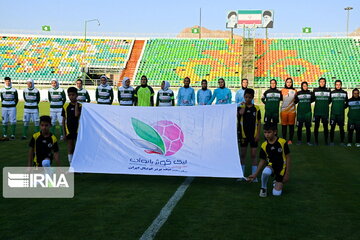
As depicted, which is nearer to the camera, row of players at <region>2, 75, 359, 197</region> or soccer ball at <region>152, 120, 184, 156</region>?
row of players at <region>2, 75, 359, 197</region>

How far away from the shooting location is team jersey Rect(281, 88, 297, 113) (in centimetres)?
1340

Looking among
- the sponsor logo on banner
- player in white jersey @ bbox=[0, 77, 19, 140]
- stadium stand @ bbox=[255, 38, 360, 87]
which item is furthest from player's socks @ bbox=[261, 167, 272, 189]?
stadium stand @ bbox=[255, 38, 360, 87]

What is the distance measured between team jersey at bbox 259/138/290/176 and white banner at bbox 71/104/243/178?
654mm

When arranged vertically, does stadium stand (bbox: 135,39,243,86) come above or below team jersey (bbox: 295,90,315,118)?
above

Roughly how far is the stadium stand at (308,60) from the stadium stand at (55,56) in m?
17.4

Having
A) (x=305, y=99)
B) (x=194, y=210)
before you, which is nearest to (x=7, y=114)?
(x=305, y=99)

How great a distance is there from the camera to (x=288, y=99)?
13.5 metres

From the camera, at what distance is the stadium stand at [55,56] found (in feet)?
168

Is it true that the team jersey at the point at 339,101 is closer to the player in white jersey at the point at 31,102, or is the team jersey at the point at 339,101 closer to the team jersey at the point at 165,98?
the team jersey at the point at 165,98

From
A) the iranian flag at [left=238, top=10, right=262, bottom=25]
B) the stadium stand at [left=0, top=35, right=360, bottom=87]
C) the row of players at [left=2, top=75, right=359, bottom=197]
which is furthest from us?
the iranian flag at [left=238, top=10, right=262, bottom=25]

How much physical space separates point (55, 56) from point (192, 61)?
691 inches

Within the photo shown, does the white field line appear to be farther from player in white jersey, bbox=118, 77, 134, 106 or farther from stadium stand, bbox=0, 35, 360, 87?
stadium stand, bbox=0, 35, 360, 87

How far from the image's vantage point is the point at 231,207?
6352 millimetres

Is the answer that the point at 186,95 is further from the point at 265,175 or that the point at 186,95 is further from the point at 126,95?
the point at 265,175
